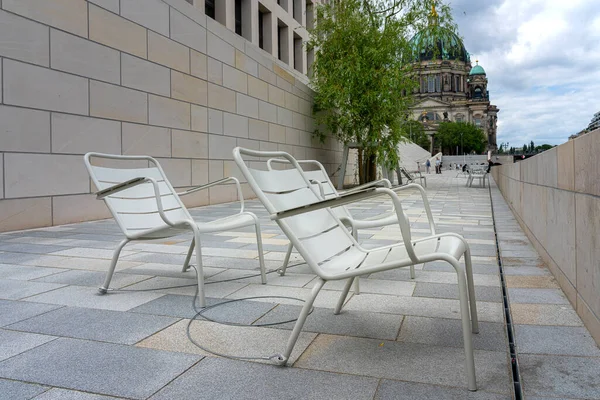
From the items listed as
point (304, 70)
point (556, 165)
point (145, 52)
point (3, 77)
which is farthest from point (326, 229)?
point (304, 70)

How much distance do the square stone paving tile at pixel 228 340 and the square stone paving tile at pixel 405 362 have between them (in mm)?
131

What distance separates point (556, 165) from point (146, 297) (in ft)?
10.7

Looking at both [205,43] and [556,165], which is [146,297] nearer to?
[556,165]

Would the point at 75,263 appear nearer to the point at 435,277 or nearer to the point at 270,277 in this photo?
the point at 270,277

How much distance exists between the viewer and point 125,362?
2.40 m

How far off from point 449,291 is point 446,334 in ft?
3.29

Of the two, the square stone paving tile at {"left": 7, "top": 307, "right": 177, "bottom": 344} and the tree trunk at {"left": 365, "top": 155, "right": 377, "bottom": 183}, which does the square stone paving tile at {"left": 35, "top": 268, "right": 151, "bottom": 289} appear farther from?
the tree trunk at {"left": 365, "top": 155, "right": 377, "bottom": 183}

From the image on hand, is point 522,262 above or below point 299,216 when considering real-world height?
below

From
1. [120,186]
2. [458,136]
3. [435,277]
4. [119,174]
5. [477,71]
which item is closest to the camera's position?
[120,186]

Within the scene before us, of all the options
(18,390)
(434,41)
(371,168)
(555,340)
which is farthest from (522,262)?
(371,168)

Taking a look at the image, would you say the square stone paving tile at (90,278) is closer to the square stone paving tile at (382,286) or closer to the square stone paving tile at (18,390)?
the square stone paving tile at (382,286)

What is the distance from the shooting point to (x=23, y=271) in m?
4.48

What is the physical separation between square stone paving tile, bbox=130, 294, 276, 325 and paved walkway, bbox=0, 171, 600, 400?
0.01 metres

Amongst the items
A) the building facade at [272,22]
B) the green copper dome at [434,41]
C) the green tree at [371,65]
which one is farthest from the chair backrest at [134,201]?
the green copper dome at [434,41]
